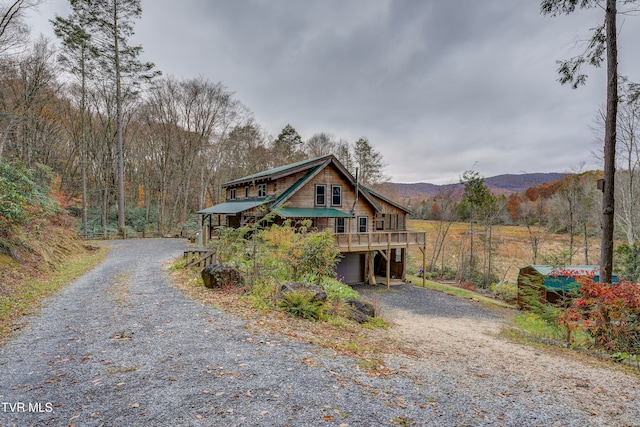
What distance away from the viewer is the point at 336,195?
2055 centimetres

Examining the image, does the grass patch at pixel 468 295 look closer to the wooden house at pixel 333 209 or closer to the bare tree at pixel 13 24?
the wooden house at pixel 333 209

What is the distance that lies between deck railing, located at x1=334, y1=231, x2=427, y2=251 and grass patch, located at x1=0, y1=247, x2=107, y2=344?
11.7 metres

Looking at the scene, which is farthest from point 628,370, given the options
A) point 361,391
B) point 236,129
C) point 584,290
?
point 236,129

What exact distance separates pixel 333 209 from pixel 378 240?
355 centimetres

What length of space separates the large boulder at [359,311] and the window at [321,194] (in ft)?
32.1

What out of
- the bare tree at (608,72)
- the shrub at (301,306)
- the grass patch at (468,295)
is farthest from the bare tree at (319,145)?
the shrub at (301,306)

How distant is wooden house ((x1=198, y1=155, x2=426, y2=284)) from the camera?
18.5m

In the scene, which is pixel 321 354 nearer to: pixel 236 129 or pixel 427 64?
pixel 427 64

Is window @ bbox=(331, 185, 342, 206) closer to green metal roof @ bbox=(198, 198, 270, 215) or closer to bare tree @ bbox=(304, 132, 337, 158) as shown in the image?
green metal roof @ bbox=(198, 198, 270, 215)

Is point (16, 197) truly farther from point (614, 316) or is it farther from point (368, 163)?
point (368, 163)

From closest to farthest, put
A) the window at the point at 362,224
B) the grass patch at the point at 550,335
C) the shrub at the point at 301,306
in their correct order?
the shrub at the point at 301,306 < the grass patch at the point at 550,335 < the window at the point at 362,224

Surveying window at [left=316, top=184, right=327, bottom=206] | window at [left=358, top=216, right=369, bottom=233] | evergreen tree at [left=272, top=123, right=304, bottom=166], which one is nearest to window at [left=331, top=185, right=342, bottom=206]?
window at [left=316, top=184, right=327, bottom=206]

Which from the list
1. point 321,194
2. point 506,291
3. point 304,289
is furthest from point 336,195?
point 506,291

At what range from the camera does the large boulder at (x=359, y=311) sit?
975cm
